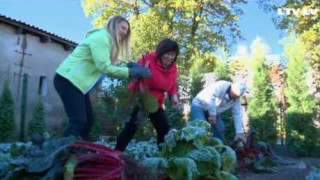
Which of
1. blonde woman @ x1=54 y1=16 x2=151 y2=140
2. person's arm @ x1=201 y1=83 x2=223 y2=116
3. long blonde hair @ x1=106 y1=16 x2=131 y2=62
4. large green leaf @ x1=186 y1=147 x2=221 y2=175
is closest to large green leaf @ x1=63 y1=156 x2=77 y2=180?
blonde woman @ x1=54 y1=16 x2=151 y2=140

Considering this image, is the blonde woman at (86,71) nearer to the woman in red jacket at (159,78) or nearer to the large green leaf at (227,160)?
the woman in red jacket at (159,78)

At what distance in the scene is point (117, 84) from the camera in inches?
395

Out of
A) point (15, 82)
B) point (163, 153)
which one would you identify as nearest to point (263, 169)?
point (163, 153)

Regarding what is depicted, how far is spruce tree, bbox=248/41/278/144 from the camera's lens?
34.5 ft

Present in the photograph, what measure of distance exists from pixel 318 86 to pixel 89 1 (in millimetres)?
12535

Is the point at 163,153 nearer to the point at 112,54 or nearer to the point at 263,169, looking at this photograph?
the point at 112,54

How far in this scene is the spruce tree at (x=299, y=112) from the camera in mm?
9859

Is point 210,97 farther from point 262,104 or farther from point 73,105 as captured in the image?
point 262,104

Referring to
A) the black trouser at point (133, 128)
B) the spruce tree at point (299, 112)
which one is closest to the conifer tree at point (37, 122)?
Answer: the spruce tree at point (299, 112)

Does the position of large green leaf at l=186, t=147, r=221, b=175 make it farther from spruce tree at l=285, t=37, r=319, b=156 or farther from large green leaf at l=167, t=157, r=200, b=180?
spruce tree at l=285, t=37, r=319, b=156

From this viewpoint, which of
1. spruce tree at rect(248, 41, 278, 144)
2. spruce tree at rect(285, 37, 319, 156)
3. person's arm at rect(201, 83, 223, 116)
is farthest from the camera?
spruce tree at rect(248, 41, 278, 144)

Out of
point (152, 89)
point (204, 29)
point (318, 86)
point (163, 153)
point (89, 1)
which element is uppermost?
point (89, 1)

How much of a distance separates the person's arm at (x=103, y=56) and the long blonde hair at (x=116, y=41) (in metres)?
0.21

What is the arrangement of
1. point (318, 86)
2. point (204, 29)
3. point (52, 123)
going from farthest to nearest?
point (204, 29)
point (52, 123)
point (318, 86)
